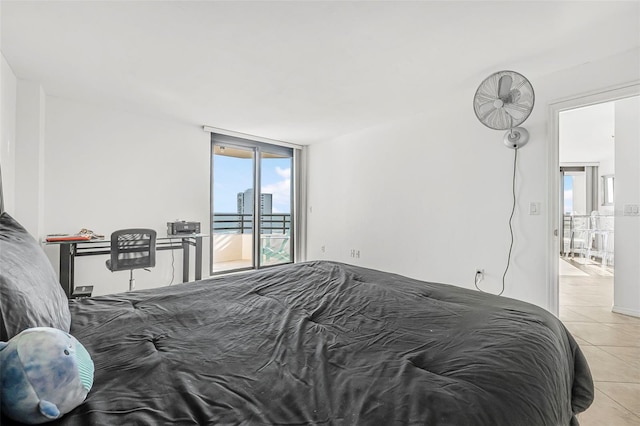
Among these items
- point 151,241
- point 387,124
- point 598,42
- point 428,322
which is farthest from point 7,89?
point 598,42

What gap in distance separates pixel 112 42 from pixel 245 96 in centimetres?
125

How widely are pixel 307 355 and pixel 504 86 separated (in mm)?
2539

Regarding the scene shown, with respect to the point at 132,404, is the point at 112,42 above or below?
above

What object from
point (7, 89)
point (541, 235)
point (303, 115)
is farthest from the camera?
point (303, 115)

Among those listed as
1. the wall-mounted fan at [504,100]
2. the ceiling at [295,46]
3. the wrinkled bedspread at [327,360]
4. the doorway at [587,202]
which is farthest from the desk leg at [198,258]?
the doorway at [587,202]

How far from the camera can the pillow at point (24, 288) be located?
75 cm

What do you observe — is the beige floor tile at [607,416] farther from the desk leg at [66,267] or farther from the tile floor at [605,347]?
the desk leg at [66,267]

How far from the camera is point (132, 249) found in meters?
3.19

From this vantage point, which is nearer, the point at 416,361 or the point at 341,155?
the point at 416,361

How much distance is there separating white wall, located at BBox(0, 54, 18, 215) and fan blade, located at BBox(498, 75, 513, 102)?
3.99 metres

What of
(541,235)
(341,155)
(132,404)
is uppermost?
(341,155)

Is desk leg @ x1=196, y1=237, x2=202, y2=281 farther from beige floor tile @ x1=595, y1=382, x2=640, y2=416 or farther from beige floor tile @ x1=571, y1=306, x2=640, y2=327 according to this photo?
beige floor tile @ x1=571, y1=306, x2=640, y2=327

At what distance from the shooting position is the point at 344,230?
5.00 meters

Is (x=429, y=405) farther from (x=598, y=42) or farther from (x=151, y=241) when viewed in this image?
(x=151, y=241)
